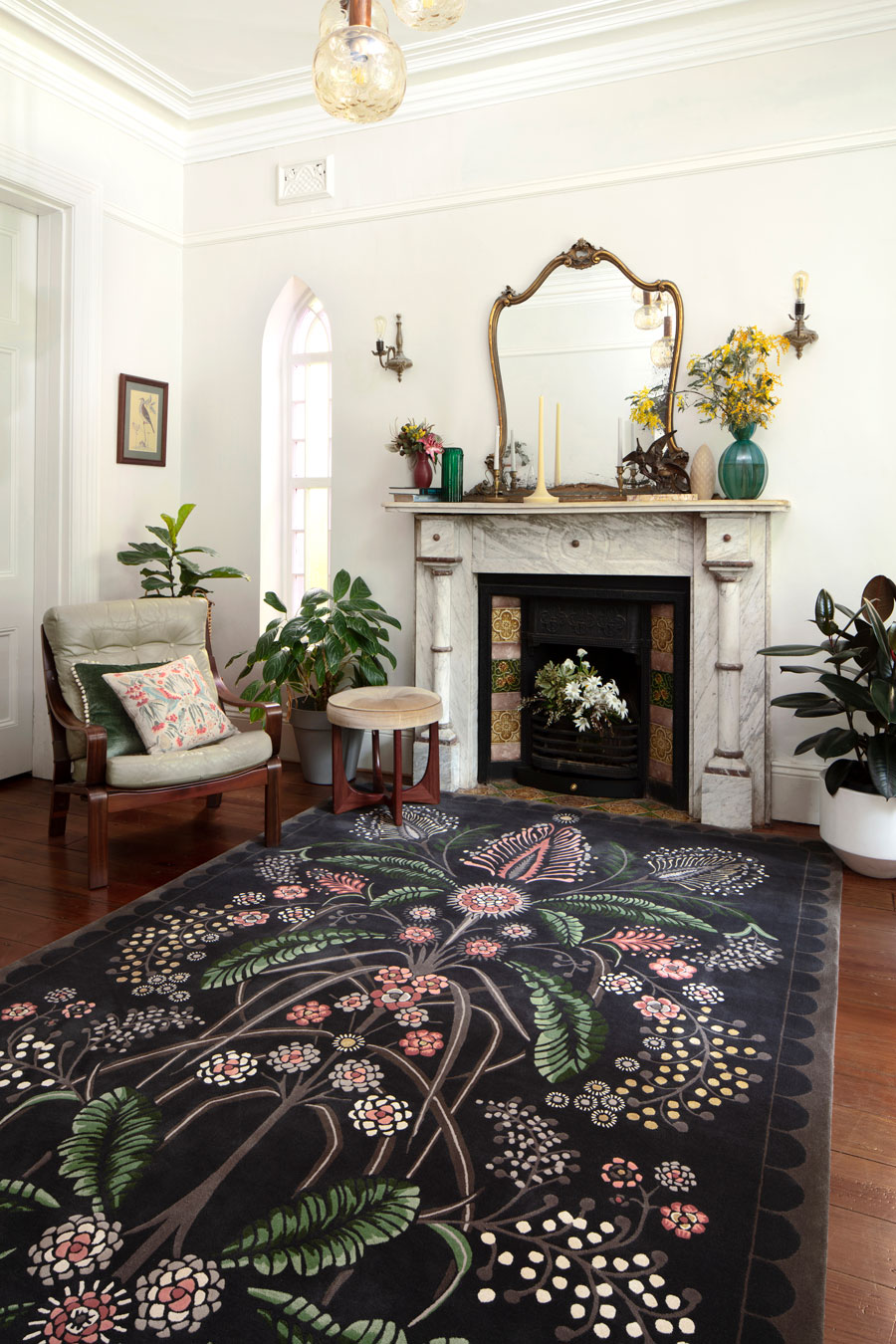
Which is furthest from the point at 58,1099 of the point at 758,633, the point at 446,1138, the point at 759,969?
the point at 758,633

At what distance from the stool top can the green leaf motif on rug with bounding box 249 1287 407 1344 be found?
2.42 m

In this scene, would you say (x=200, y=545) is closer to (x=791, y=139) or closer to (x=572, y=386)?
(x=572, y=386)

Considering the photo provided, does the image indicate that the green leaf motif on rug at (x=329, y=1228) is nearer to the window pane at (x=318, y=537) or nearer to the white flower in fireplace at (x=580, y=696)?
the white flower in fireplace at (x=580, y=696)

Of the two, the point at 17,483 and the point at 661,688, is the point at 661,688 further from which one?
the point at 17,483

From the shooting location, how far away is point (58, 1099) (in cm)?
201

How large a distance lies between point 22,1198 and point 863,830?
2.86 metres

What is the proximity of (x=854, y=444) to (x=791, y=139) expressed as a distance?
131 centimetres

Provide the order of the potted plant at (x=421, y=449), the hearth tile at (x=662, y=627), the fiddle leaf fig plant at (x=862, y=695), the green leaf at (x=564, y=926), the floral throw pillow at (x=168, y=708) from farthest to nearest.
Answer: the potted plant at (x=421, y=449) → the hearth tile at (x=662, y=627) → the floral throw pillow at (x=168, y=708) → the fiddle leaf fig plant at (x=862, y=695) → the green leaf at (x=564, y=926)

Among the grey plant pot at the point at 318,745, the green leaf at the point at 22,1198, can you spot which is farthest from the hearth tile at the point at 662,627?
the green leaf at the point at 22,1198

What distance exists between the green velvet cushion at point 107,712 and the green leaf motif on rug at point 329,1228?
2.18m

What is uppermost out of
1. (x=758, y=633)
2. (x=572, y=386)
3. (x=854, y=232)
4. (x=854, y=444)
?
(x=854, y=232)

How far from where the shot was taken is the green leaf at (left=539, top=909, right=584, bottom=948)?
283 cm

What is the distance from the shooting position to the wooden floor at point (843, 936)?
5.22 feet

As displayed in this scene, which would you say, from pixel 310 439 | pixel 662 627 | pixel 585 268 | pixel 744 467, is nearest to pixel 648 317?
pixel 585 268
